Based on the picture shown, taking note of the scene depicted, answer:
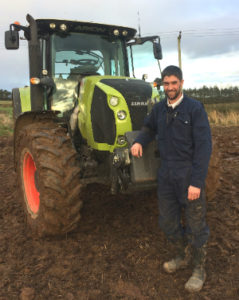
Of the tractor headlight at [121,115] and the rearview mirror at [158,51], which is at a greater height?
the rearview mirror at [158,51]

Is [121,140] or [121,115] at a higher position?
[121,115]

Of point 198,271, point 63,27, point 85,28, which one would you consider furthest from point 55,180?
point 85,28

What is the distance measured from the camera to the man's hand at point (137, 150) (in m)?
3.08

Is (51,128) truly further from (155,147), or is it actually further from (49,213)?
(155,147)

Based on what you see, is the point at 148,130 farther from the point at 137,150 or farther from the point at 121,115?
the point at 121,115

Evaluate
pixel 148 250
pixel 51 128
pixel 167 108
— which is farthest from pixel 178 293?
pixel 51 128

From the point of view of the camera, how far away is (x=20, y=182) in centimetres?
420

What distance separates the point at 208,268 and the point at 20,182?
8.14 ft

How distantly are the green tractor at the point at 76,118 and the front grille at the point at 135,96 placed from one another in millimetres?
11

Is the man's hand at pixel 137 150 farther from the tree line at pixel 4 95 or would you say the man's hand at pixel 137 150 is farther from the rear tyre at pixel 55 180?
the tree line at pixel 4 95

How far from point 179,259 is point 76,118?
2064 millimetres

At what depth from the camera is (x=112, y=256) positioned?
3.44 meters

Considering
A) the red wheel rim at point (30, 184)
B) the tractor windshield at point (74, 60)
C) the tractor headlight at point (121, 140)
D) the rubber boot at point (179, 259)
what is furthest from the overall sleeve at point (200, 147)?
the red wheel rim at point (30, 184)

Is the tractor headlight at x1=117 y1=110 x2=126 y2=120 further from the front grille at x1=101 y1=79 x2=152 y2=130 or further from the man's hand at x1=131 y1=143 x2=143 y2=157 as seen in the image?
the man's hand at x1=131 y1=143 x2=143 y2=157
